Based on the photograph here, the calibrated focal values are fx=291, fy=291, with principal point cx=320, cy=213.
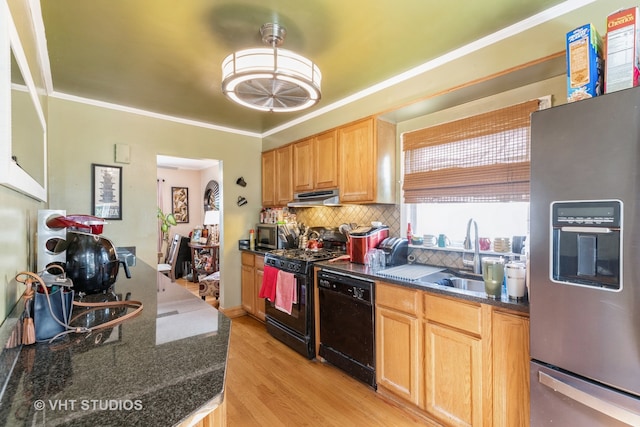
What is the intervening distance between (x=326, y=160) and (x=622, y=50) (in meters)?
2.20

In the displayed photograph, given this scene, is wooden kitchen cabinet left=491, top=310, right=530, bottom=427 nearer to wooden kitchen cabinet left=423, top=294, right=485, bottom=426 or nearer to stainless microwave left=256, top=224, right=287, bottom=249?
wooden kitchen cabinet left=423, top=294, right=485, bottom=426

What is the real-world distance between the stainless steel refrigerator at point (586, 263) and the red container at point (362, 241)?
1344mm

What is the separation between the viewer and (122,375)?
718 mm

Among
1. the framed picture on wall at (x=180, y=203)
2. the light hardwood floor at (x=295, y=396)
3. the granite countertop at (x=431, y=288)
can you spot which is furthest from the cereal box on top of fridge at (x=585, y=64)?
the framed picture on wall at (x=180, y=203)

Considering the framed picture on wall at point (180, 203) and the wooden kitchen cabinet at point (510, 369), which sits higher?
the framed picture on wall at point (180, 203)

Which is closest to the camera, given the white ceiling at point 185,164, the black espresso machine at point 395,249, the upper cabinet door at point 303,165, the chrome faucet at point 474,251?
the chrome faucet at point 474,251

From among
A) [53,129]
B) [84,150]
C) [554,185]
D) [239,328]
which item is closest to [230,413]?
[239,328]

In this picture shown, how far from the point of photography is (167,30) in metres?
1.79

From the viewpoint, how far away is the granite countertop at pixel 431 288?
4.83 feet

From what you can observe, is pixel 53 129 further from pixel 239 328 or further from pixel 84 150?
pixel 239 328

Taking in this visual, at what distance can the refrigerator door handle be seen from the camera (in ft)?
3.38

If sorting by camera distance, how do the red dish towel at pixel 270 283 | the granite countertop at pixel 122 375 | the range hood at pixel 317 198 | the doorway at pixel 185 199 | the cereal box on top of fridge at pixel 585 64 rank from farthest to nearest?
the doorway at pixel 185 199
the red dish towel at pixel 270 283
the range hood at pixel 317 198
the cereal box on top of fridge at pixel 585 64
the granite countertop at pixel 122 375

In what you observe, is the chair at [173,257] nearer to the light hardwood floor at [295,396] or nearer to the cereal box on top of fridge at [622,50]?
the light hardwood floor at [295,396]

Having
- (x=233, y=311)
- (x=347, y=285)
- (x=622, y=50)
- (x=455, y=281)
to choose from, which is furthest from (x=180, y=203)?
(x=622, y=50)
